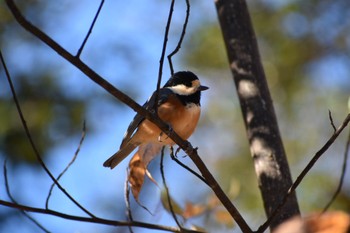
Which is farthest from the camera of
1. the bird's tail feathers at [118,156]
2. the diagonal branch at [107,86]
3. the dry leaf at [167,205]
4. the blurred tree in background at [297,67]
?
the blurred tree in background at [297,67]

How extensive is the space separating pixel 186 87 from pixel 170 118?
40cm

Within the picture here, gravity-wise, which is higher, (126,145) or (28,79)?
(28,79)

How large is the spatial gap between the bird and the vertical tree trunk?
407mm

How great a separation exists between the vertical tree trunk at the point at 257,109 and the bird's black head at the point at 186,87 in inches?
16.0

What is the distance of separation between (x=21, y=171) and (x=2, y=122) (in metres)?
0.65

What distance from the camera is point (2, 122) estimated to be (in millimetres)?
5898

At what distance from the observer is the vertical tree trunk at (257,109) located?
3188mm

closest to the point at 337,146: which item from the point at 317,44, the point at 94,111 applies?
the point at 317,44

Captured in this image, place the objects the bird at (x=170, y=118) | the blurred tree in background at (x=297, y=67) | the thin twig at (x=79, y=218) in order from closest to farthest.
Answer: the thin twig at (x=79, y=218) → the bird at (x=170, y=118) → the blurred tree in background at (x=297, y=67)

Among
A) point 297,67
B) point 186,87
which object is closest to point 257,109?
point 186,87

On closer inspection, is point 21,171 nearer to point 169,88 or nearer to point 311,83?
point 169,88

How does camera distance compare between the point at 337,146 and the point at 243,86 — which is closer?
the point at 243,86

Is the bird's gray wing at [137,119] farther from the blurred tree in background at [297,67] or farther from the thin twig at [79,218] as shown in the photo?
the blurred tree in background at [297,67]

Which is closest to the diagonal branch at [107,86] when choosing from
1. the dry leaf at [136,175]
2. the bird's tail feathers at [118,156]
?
the dry leaf at [136,175]
